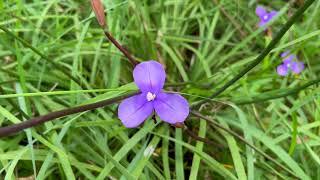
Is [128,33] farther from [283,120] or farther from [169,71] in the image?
[283,120]

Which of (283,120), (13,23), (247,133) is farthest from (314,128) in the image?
(13,23)

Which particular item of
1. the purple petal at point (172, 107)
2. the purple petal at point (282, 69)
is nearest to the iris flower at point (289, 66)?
the purple petal at point (282, 69)

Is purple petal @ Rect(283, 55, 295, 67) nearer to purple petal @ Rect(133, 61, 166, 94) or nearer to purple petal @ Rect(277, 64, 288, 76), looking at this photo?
purple petal @ Rect(277, 64, 288, 76)

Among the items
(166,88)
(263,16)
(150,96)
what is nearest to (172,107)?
(150,96)

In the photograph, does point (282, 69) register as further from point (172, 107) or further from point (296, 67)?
point (172, 107)

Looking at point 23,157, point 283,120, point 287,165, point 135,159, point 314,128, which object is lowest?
point 23,157

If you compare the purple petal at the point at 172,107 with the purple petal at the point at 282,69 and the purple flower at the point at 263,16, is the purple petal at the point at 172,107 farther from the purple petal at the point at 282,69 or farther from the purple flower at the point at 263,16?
the purple flower at the point at 263,16
